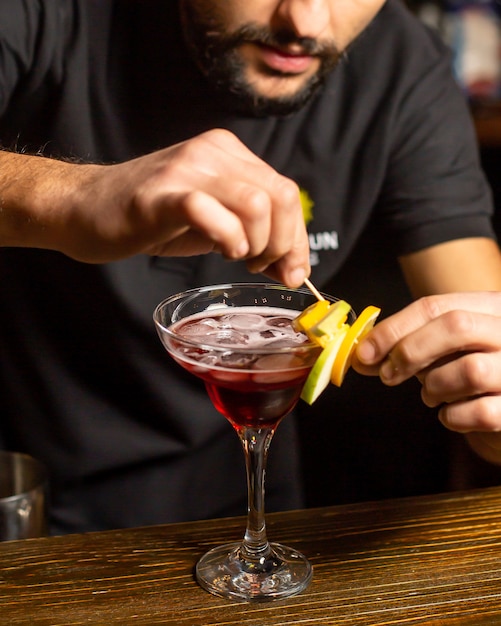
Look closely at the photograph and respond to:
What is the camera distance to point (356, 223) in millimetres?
1819

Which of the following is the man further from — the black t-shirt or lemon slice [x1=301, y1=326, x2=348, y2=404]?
the black t-shirt

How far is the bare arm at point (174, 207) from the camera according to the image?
93 centimetres

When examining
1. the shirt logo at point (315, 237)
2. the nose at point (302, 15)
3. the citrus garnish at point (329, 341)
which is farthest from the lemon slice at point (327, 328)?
the shirt logo at point (315, 237)

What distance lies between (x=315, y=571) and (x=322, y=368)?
26 cm

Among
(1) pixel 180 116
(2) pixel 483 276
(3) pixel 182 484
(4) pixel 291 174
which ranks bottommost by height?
(3) pixel 182 484

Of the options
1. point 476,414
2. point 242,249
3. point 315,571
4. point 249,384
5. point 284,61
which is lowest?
point 315,571

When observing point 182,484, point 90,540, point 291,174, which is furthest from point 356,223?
point 90,540

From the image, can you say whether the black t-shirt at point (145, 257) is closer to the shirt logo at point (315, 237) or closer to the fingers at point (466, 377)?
the shirt logo at point (315, 237)

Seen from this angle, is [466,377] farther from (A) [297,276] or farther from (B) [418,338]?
(A) [297,276]

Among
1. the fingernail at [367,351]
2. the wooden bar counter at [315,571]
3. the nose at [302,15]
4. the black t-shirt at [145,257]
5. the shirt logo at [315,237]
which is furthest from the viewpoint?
the shirt logo at [315,237]

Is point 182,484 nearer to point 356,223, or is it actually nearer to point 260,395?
point 356,223

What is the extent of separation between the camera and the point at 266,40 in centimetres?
150

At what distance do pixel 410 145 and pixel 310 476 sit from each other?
3.72 feet

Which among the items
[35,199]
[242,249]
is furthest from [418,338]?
[35,199]
